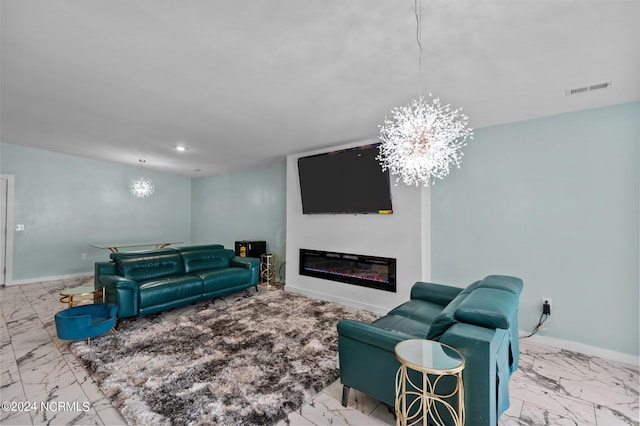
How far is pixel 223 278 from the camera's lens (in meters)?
4.15

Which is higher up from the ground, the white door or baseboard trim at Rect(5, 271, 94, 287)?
the white door

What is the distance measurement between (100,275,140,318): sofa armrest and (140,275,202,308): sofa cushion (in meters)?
0.08

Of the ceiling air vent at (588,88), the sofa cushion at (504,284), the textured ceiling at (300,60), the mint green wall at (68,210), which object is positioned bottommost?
the sofa cushion at (504,284)

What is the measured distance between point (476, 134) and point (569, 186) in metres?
1.10

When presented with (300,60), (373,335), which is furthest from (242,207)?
(373,335)

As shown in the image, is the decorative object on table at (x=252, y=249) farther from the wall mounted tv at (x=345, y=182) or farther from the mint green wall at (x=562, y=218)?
the mint green wall at (x=562, y=218)

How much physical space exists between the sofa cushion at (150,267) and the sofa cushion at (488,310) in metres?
3.93

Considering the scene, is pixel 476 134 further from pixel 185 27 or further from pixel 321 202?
pixel 185 27

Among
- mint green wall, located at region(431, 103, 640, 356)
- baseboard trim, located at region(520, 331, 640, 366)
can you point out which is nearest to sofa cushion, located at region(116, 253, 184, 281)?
mint green wall, located at region(431, 103, 640, 356)

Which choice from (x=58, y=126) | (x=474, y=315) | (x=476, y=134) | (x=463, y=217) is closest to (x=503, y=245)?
(x=463, y=217)

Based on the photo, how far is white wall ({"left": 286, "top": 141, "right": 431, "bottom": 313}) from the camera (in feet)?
11.6

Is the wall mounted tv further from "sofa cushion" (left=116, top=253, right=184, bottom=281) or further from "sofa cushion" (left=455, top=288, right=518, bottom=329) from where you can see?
"sofa cushion" (left=116, top=253, right=184, bottom=281)

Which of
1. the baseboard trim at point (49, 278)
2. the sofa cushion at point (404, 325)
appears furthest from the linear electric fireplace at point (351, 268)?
the baseboard trim at point (49, 278)

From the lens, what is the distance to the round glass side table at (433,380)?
4.43ft
